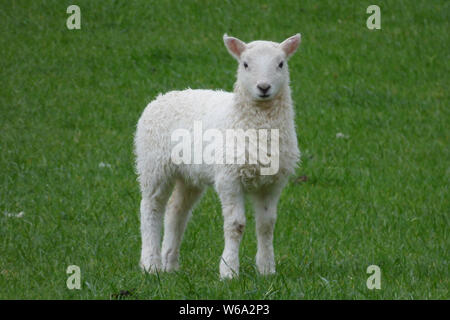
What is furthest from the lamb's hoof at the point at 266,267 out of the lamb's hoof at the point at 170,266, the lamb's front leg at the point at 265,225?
the lamb's hoof at the point at 170,266

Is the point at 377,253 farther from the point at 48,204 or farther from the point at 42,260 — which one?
the point at 48,204

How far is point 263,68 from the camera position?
593cm

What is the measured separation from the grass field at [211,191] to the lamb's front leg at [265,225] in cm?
13

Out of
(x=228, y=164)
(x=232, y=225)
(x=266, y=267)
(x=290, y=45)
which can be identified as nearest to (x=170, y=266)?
(x=266, y=267)

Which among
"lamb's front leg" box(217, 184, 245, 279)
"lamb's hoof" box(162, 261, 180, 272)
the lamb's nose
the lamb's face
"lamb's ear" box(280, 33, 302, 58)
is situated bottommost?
"lamb's hoof" box(162, 261, 180, 272)

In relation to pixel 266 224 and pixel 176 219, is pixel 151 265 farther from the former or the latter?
pixel 266 224

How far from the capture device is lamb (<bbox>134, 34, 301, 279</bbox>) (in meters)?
6.01

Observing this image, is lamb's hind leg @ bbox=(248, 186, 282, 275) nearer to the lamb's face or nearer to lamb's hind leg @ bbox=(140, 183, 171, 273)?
the lamb's face

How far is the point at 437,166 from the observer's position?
32.6ft

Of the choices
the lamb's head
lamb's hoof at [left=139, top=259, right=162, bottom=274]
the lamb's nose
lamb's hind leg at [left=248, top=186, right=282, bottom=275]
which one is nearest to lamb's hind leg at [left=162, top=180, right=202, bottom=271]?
lamb's hoof at [left=139, top=259, right=162, bottom=274]

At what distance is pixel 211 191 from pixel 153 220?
8.29 feet

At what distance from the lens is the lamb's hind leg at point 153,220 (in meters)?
6.78

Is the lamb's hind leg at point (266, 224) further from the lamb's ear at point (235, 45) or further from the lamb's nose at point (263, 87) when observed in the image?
the lamb's ear at point (235, 45)
